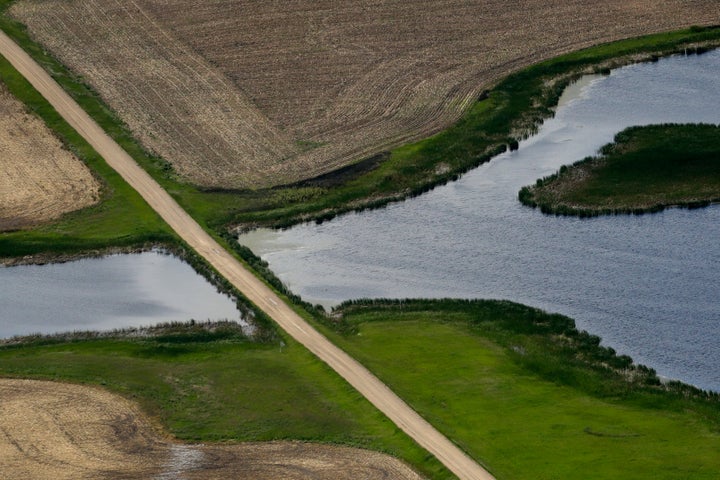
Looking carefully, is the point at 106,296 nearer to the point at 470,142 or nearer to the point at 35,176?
the point at 35,176

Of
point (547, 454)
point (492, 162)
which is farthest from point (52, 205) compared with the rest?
point (547, 454)

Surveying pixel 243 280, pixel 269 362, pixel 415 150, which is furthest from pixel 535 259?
pixel 269 362

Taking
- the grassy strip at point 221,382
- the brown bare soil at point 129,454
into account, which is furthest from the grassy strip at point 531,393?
the brown bare soil at point 129,454

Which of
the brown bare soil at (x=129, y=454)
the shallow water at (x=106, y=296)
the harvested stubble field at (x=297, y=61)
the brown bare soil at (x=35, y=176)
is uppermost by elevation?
the harvested stubble field at (x=297, y=61)

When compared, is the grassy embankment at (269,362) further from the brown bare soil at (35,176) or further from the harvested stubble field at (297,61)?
the harvested stubble field at (297,61)

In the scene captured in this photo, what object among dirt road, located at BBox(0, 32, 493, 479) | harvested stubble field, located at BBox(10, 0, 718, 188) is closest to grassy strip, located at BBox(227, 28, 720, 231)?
harvested stubble field, located at BBox(10, 0, 718, 188)
